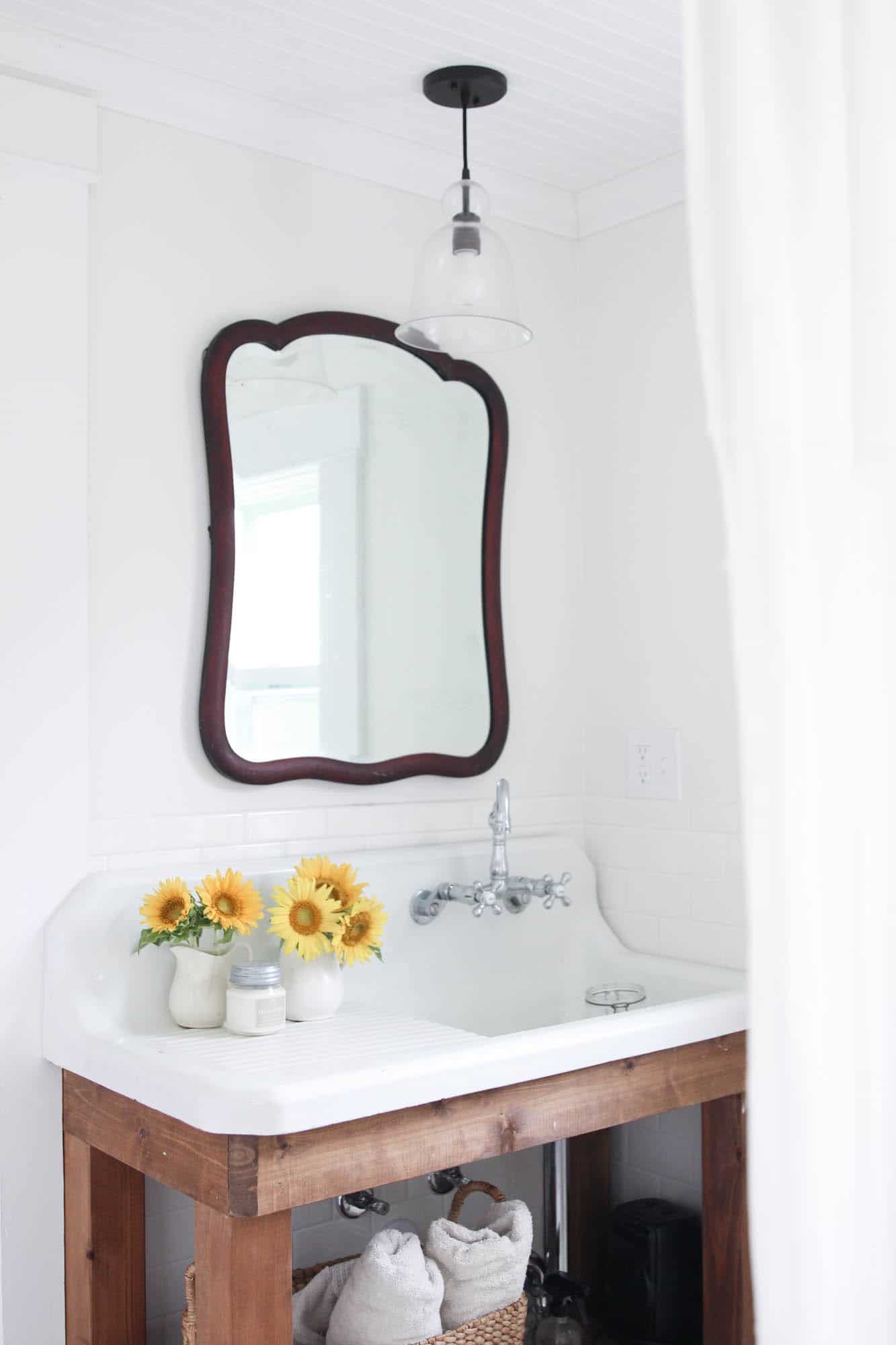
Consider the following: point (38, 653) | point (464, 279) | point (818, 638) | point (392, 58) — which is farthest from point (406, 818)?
point (818, 638)

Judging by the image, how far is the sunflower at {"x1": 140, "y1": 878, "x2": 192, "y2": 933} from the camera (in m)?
1.81

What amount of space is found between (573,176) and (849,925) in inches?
86.1

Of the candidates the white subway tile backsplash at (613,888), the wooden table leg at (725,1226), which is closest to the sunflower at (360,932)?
the wooden table leg at (725,1226)

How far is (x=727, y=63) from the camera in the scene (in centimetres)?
66

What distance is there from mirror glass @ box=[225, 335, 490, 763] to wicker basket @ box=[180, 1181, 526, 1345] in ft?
2.72

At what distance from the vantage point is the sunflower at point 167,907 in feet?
5.94

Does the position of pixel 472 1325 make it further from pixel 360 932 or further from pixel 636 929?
pixel 636 929

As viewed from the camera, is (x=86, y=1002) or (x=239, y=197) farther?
(x=239, y=197)

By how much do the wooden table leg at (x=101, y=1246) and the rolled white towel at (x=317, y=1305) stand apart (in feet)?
0.80

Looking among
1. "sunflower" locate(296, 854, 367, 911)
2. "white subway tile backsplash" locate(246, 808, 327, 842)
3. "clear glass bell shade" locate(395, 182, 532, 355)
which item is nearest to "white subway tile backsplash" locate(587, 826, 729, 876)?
"white subway tile backsplash" locate(246, 808, 327, 842)

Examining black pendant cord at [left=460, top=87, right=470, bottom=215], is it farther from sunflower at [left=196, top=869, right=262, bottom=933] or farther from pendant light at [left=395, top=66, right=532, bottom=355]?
sunflower at [left=196, top=869, right=262, bottom=933]

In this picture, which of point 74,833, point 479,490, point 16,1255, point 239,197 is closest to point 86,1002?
point 74,833

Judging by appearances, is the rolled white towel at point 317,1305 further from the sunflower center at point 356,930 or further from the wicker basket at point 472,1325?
the sunflower center at point 356,930

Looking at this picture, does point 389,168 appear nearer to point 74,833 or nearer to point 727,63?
point 74,833
